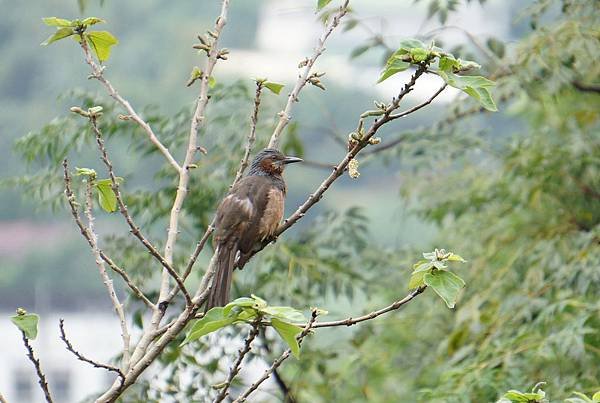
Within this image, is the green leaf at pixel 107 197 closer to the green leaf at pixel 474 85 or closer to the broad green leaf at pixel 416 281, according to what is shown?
the broad green leaf at pixel 416 281

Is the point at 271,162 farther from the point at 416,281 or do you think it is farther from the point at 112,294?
the point at 416,281

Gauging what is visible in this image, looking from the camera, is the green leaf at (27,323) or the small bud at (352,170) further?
the small bud at (352,170)

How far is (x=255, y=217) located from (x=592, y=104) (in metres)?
3.29

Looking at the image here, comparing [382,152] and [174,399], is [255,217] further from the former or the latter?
[382,152]

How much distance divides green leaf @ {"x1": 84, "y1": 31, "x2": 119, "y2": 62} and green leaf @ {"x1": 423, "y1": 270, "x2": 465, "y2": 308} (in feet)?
3.05

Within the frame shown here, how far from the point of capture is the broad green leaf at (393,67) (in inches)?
77.9

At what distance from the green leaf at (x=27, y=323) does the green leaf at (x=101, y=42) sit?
72cm

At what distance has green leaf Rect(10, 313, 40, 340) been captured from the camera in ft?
6.32

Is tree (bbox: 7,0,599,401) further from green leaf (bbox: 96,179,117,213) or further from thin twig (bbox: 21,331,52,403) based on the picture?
thin twig (bbox: 21,331,52,403)

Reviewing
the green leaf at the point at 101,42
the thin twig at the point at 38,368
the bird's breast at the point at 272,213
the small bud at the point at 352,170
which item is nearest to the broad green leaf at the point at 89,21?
the green leaf at the point at 101,42

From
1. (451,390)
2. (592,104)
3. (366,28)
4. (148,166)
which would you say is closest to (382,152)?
(366,28)

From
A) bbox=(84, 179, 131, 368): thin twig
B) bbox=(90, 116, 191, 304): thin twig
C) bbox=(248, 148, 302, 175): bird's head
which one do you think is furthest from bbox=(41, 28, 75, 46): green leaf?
bbox=(248, 148, 302, 175): bird's head

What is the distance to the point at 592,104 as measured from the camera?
6.28 meters

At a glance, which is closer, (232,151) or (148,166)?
(232,151)
